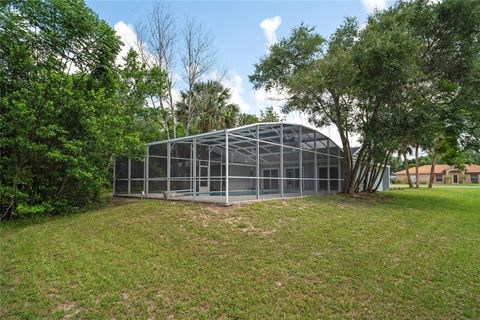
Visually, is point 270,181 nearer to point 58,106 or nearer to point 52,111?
point 58,106

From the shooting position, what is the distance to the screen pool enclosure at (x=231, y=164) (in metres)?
10.4

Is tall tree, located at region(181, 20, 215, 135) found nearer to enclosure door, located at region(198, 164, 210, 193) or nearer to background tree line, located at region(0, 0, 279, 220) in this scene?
enclosure door, located at region(198, 164, 210, 193)

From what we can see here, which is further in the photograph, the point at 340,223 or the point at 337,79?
the point at 337,79

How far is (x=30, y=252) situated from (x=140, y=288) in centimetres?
303

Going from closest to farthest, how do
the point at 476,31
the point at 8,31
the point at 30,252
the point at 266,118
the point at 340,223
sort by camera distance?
the point at 30,252
the point at 340,223
the point at 8,31
the point at 476,31
the point at 266,118

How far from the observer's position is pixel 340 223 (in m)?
7.00

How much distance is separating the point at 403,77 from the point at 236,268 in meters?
9.89

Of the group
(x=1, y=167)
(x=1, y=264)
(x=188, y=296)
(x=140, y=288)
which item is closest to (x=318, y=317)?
(x=188, y=296)

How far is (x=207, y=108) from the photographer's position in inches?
731

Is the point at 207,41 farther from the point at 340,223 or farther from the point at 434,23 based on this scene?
the point at 340,223

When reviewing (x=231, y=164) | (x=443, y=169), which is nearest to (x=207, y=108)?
(x=231, y=164)

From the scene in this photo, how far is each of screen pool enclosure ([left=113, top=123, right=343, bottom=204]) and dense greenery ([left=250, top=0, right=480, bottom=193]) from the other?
2191 millimetres

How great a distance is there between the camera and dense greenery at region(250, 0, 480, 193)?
33.3 ft

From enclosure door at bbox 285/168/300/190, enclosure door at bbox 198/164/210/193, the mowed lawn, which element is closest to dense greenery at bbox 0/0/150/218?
the mowed lawn
